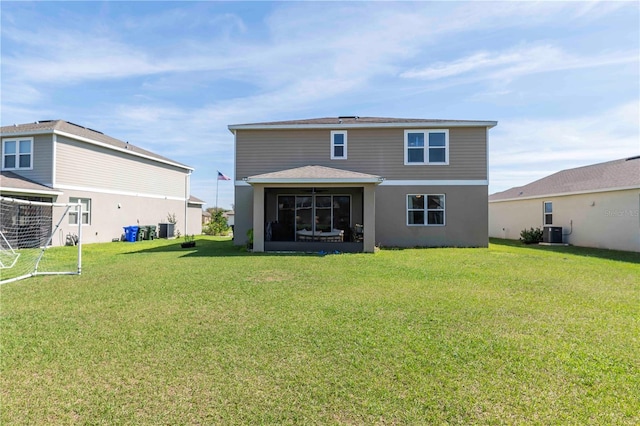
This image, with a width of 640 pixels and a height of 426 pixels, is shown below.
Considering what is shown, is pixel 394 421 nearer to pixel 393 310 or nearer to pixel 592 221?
pixel 393 310

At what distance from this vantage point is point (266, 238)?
14.0 m

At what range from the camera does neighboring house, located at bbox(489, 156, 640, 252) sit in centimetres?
1495

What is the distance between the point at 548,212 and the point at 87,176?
25404mm

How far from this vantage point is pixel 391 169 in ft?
51.2

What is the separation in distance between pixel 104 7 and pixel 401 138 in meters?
11.9

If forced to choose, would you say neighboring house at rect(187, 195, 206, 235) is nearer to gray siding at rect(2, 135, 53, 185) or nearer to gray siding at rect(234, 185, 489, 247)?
gray siding at rect(2, 135, 53, 185)

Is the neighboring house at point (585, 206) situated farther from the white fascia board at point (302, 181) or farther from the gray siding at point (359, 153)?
the white fascia board at point (302, 181)

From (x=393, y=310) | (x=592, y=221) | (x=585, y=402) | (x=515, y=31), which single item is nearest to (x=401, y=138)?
(x=515, y=31)

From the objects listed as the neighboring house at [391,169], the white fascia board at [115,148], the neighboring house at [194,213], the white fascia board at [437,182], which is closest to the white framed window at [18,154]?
the white fascia board at [115,148]

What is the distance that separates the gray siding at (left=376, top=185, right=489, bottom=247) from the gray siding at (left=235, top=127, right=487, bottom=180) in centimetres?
63

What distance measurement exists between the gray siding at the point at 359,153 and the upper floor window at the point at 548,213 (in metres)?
7.38

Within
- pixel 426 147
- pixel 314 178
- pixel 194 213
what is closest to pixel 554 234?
pixel 426 147

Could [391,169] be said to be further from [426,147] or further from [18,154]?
[18,154]

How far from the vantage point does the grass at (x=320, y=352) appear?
2906 millimetres
